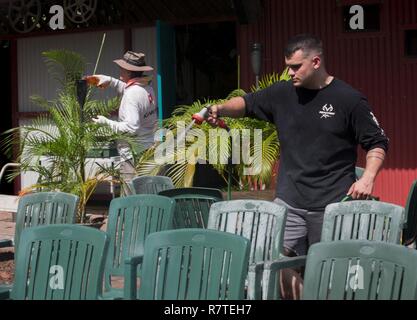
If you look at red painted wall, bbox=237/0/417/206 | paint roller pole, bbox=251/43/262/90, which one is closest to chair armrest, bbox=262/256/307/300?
paint roller pole, bbox=251/43/262/90

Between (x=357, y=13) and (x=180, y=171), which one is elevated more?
(x=357, y=13)

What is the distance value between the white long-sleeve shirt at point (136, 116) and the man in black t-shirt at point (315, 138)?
2433 mm

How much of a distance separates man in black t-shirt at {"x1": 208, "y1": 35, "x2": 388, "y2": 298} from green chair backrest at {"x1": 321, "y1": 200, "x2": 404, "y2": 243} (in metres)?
0.17

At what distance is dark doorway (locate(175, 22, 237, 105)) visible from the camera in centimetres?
1021

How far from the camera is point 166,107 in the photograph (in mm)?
9742

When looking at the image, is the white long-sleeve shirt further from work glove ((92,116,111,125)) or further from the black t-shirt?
the black t-shirt

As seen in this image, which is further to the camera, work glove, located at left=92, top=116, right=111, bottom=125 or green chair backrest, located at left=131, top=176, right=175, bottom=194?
work glove, located at left=92, top=116, right=111, bottom=125

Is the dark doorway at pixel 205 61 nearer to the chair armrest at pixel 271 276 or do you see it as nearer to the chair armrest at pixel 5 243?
the chair armrest at pixel 5 243

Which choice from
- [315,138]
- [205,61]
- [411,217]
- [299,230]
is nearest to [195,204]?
[299,230]

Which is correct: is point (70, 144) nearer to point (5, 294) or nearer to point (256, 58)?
point (256, 58)

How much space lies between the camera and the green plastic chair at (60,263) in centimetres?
377

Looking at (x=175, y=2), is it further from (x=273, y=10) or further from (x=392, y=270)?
(x=392, y=270)
